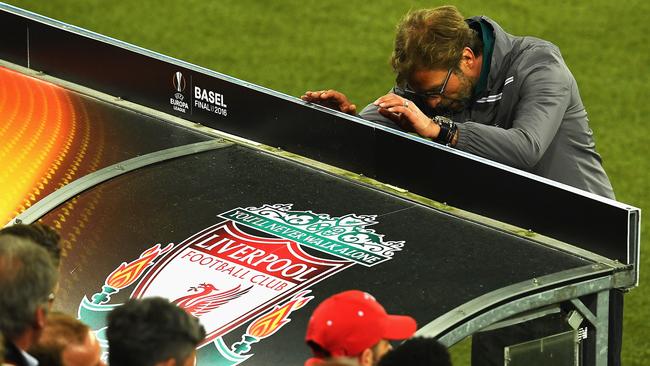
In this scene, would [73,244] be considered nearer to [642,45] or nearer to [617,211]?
[617,211]

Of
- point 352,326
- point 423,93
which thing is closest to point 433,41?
point 423,93

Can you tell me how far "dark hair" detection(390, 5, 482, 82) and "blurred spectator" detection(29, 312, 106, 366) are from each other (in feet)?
6.16

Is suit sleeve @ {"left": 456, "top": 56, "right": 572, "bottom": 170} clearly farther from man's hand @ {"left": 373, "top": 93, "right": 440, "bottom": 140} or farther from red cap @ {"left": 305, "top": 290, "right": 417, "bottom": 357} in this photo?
red cap @ {"left": 305, "top": 290, "right": 417, "bottom": 357}

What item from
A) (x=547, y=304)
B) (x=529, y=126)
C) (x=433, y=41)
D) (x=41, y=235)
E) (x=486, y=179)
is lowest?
(x=547, y=304)

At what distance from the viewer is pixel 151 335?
340cm

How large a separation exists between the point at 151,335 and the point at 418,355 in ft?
2.11

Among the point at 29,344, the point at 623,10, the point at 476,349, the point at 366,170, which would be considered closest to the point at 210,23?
the point at 623,10

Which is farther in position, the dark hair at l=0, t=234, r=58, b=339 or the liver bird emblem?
the liver bird emblem

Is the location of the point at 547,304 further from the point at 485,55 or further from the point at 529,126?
the point at 485,55

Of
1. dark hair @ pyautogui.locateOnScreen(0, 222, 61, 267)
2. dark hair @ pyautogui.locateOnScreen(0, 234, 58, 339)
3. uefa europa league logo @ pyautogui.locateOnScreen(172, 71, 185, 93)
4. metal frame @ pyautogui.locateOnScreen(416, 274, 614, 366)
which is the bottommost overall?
metal frame @ pyautogui.locateOnScreen(416, 274, 614, 366)

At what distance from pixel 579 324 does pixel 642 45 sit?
5.22 metres

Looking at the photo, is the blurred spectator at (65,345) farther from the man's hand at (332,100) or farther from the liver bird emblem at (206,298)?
the man's hand at (332,100)

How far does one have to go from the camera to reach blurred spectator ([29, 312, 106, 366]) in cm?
366

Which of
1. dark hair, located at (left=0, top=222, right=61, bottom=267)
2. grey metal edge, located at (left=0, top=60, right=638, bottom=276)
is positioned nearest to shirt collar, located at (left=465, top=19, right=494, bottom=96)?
grey metal edge, located at (left=0, top=60, right=638, bottom=276)
